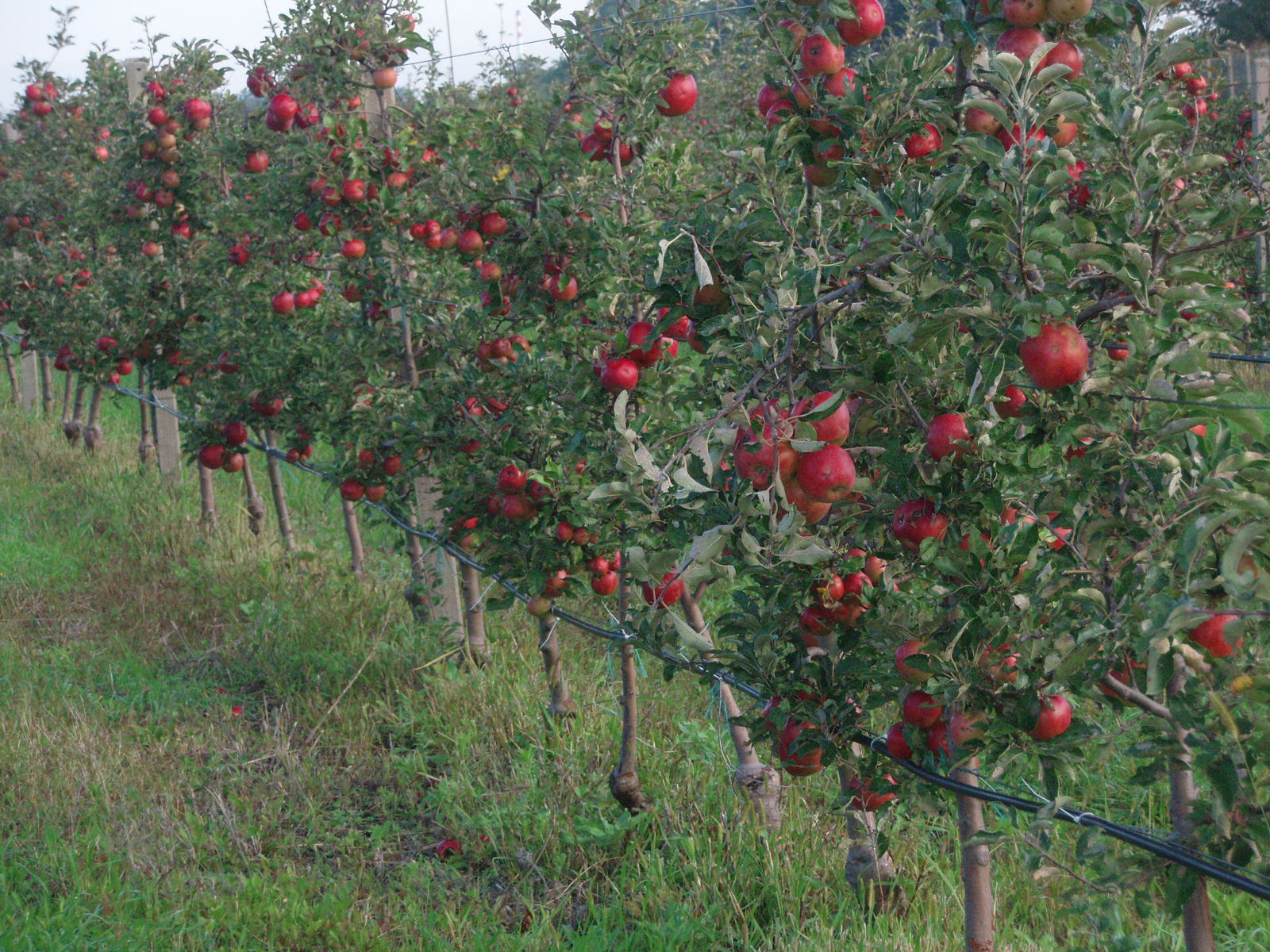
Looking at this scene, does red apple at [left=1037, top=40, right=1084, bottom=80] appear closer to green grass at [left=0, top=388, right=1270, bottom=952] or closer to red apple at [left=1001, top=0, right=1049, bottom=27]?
red apple at [left=1001, top=0, right=1049, bottom=27]

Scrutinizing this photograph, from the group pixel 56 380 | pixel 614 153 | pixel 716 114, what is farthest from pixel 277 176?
pixel 56 380

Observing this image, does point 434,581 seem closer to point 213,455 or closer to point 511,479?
point 213,455

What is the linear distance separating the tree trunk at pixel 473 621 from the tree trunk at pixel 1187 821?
319 centimetres

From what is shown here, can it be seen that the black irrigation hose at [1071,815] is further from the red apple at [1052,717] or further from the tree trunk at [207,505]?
the tree trunk at [207,505]

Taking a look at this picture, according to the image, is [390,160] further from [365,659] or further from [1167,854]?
[1167,854]

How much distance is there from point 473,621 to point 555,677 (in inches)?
29.3

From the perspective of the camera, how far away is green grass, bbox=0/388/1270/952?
9.48 ft

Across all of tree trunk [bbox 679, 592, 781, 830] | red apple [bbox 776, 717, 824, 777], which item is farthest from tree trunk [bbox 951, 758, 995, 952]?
tree trunk [bbox 679, 592, 781, 830]

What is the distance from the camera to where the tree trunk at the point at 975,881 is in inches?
84.0

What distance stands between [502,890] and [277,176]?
308 cm

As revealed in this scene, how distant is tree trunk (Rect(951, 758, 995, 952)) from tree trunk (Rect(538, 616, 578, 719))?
6.42ft

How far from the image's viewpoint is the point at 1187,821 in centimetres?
161

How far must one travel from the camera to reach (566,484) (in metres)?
3.36

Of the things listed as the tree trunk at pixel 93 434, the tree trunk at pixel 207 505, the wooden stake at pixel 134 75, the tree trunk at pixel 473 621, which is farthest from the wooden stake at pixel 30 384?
the tree trunk at pixel 473 621
